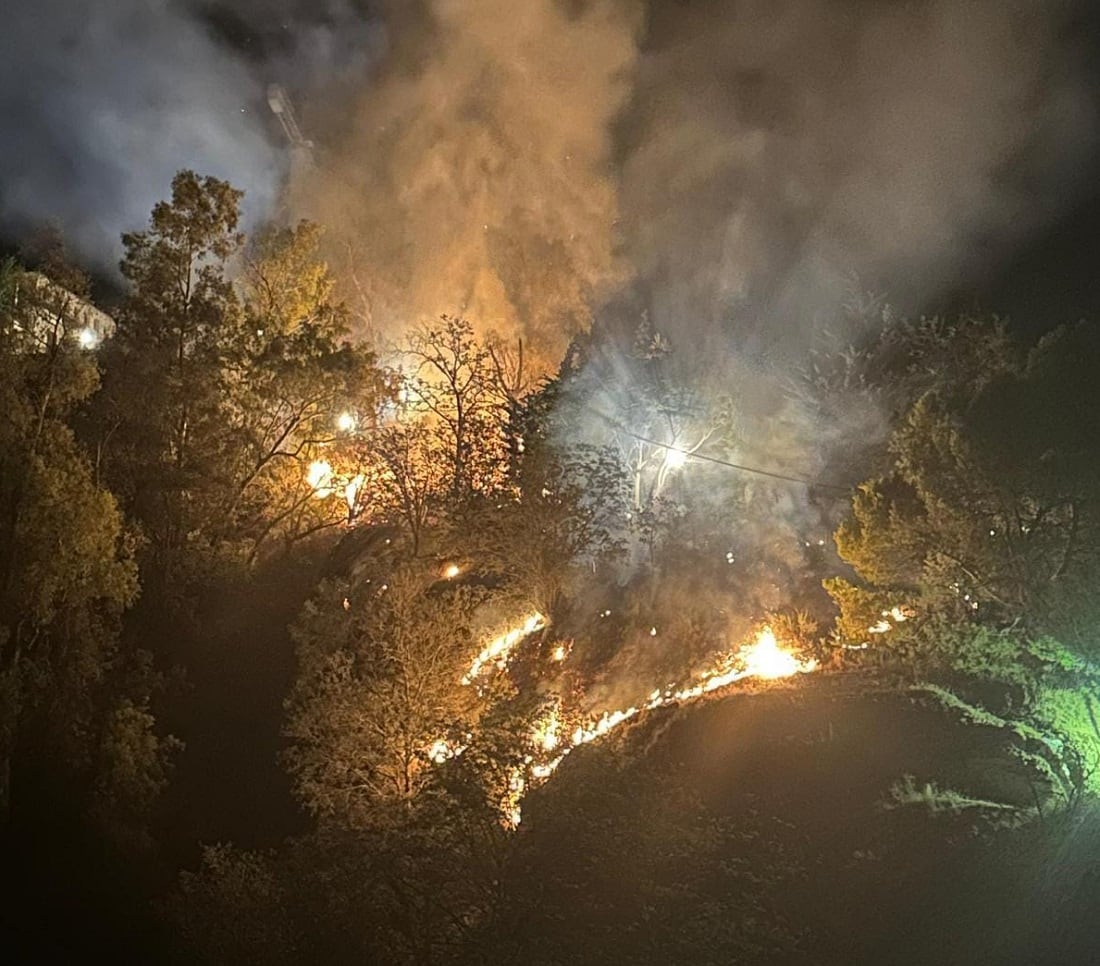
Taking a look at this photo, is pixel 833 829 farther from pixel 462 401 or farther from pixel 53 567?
pixel 462 401

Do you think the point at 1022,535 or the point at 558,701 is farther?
the point at 558,701

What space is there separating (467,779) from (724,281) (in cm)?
1960

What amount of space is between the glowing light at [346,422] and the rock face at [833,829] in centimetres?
1088

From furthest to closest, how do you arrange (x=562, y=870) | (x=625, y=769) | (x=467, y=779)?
(x=625, y=769), (x=467, y=779), (x=562, y=870)

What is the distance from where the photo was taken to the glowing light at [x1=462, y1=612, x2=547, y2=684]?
1977cm

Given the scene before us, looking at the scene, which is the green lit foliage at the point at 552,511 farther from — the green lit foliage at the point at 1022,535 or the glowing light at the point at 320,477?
the green lit foliage at the point at 1022,535

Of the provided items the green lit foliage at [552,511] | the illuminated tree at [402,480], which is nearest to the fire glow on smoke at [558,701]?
the green lit foliage at [552,511]

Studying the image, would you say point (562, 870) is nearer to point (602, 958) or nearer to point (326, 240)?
point (602, 958)

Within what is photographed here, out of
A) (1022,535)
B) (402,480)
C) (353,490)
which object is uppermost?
(353,490)

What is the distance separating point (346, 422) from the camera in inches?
959

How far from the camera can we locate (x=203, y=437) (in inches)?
835

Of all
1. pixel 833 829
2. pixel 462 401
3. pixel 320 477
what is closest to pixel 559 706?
pixel 833 829

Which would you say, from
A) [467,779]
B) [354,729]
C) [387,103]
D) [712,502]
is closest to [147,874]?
[354,729]

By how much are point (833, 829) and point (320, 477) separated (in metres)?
16.8
